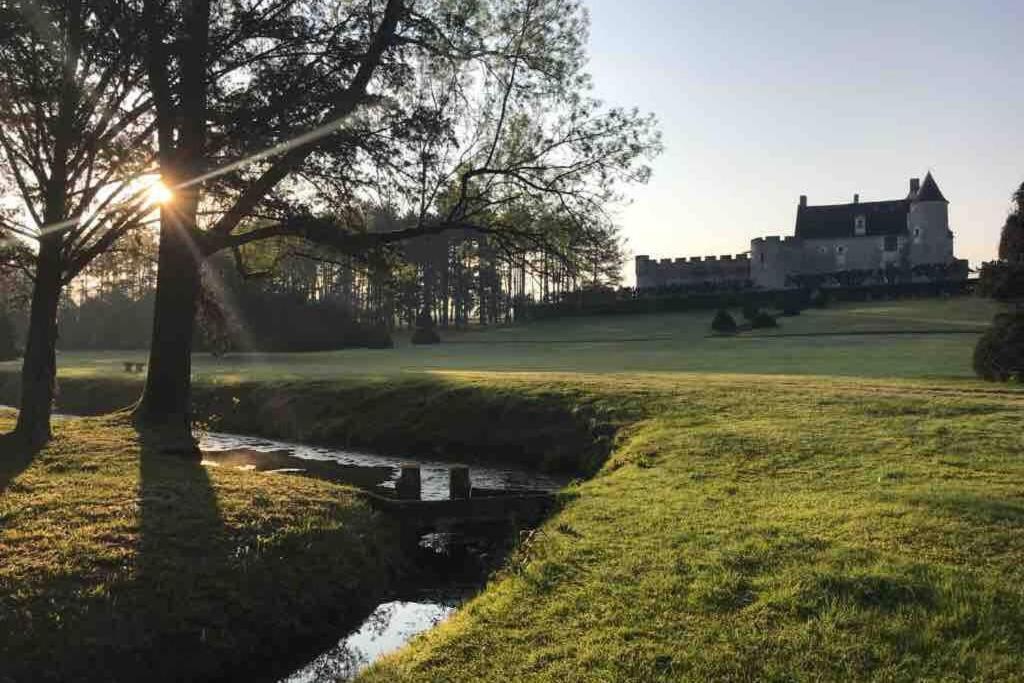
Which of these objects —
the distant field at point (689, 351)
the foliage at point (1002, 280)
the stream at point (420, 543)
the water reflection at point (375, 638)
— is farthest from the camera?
the distant field at point (689, 351)

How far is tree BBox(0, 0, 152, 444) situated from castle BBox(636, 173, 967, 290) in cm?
7592

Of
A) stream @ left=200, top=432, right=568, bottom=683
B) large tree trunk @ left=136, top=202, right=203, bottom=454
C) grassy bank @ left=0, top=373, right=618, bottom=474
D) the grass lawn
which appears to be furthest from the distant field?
the grass lawn

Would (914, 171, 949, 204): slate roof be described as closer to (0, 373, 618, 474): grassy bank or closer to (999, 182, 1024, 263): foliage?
(999, 182, 1024, 263): foliage

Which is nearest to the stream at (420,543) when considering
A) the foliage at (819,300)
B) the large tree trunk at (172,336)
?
the large tree trunk at (172,336)

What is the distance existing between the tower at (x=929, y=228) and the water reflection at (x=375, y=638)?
92307 mm

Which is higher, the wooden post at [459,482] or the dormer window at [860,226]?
the dormer window at [860,226]

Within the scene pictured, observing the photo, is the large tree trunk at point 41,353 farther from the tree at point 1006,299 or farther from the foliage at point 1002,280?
the foliage at point 1002,280

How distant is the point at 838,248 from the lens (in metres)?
92.2

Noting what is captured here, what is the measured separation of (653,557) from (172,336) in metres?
12.1

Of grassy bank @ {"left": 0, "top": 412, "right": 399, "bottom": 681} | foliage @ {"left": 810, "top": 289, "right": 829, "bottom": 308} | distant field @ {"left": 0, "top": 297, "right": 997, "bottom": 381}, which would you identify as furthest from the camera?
foliage @ {"left": 810, "top": 289, "right": 829, "bottom": 308}

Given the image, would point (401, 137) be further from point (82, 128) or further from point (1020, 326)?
point (1020, 326)

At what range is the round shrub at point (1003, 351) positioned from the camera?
21.5 metres

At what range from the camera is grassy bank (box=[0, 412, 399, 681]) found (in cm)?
628

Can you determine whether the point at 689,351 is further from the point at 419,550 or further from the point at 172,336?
the point at 419,550
